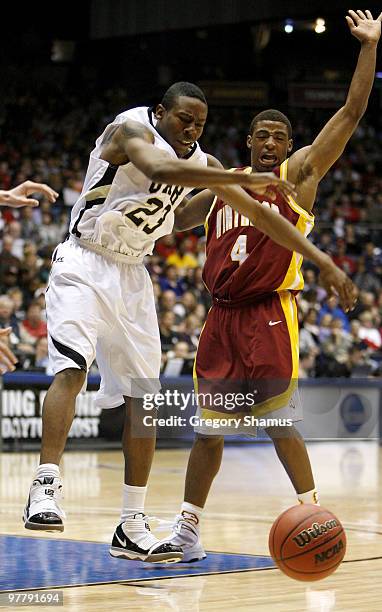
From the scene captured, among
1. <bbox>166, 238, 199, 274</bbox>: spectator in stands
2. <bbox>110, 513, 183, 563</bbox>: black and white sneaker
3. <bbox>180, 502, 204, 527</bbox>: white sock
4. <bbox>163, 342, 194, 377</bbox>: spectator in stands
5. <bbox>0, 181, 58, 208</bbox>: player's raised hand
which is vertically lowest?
<bbox>163, 342, 194, 377</bbox>: spectator in stands

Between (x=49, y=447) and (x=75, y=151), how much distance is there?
1793 cm

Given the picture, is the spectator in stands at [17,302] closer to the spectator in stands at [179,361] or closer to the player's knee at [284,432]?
the spectator in stands at [179,361]

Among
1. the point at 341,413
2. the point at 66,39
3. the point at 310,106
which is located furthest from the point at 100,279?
the point at 66,39

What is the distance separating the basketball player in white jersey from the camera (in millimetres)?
5434

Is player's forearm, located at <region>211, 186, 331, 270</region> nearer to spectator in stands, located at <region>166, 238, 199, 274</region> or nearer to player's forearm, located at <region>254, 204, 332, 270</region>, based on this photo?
player's forearm, located at <region>254, 204, 332, 270</region>

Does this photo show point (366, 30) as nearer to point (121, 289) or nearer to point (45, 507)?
point (121, 289)

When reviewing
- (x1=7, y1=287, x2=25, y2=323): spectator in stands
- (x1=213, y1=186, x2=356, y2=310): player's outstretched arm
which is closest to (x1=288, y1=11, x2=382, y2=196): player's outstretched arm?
(x1=213, y1=186, x2=356, y2=310): player's outstretched arm

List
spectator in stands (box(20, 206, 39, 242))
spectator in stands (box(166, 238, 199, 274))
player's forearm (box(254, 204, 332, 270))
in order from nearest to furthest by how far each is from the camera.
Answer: player's forearm (box(254, 204, 332, 270)), spectator in stands (box(20, 206, 39, 242)), spectator in stands (box(166, 238, 199, 274))

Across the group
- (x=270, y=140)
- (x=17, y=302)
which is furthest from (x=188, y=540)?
(x=17, y=302)

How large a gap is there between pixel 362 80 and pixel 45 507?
2588 millimetres

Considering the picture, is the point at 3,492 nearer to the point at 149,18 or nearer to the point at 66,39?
the point at 149,18

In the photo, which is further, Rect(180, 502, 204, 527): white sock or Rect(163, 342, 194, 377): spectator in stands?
Rect(163, 342, 194, 377): spectator in stands

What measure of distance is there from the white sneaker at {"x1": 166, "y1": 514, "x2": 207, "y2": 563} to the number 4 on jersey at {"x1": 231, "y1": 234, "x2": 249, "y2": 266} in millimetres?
1378

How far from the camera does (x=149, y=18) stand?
1873cm
